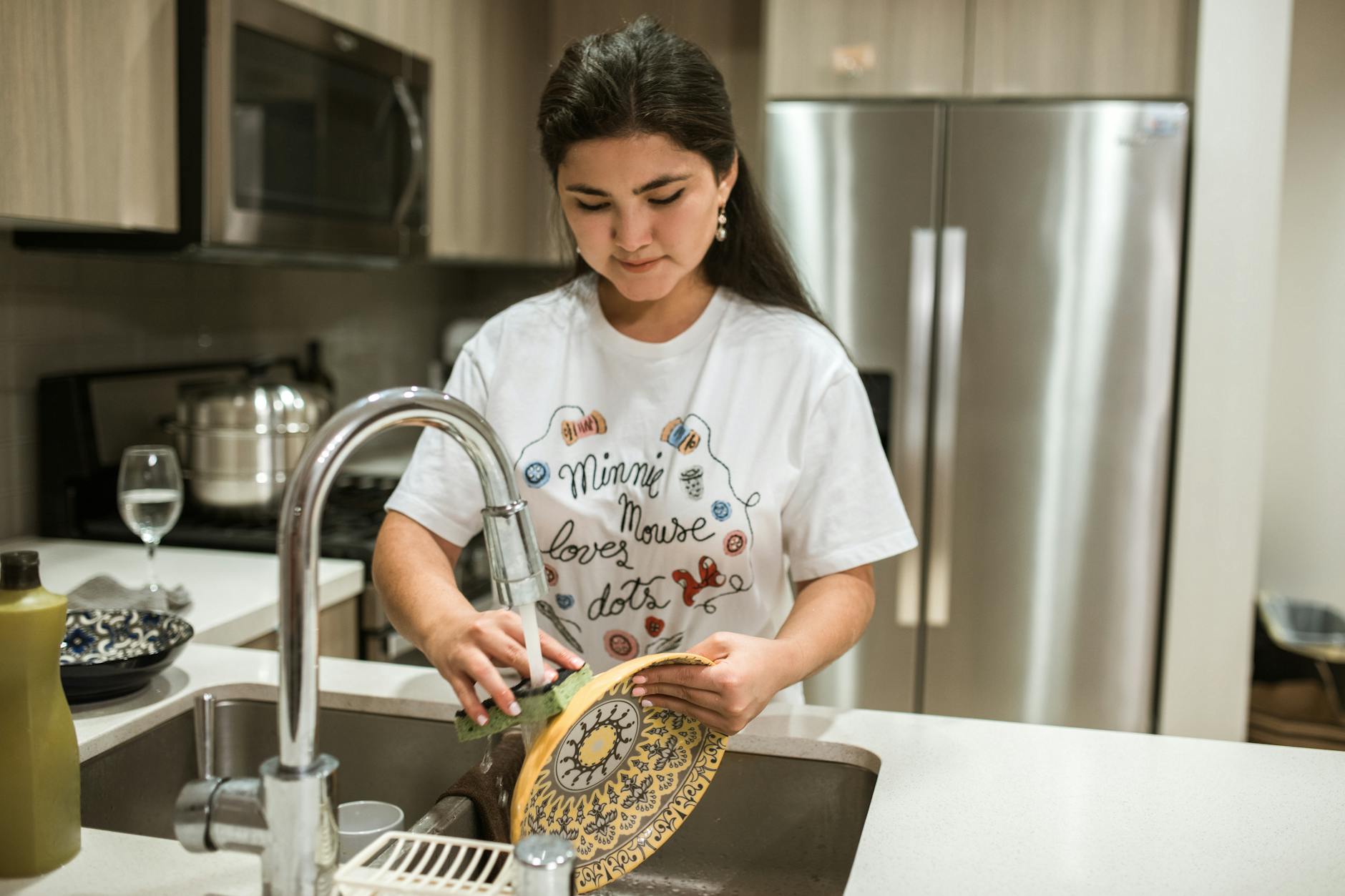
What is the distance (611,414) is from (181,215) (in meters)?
1.01

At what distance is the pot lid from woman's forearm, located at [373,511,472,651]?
94 cm

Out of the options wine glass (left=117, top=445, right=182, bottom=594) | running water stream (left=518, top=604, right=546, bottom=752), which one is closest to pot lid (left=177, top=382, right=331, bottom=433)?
wine glass (left=117, top=445, right=182, bottom=594)

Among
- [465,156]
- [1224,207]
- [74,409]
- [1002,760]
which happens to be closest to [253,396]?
[74,409]

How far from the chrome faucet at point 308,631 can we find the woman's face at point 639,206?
1.37 feet

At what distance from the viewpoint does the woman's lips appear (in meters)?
1.11

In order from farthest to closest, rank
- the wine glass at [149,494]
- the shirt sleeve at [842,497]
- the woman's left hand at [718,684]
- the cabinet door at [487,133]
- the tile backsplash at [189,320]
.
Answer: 1. the cabinet door at [487,133]
2. the tile backsplash at [189,320]
3. the wine glass at [149,494]
4. the shirt sleeve at [842,497]
5. the woman's left hand at [718,684]

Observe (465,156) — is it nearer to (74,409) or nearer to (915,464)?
(74,409)

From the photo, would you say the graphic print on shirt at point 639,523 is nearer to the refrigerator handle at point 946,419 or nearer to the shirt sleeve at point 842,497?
the shirt sleeve at point 842,497

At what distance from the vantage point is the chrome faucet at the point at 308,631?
64cm

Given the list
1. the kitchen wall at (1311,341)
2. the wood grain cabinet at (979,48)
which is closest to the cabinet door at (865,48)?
the wood grain cabinet at (979,48)

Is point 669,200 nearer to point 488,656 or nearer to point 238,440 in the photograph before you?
point 488,656

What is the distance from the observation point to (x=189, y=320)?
2.36m

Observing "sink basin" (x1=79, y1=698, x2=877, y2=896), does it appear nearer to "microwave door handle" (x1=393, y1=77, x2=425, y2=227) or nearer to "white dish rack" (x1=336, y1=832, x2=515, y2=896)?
"white dish rack" (x1=336, y1=832, x2=515, y2=896)

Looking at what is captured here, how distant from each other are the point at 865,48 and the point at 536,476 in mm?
1676
